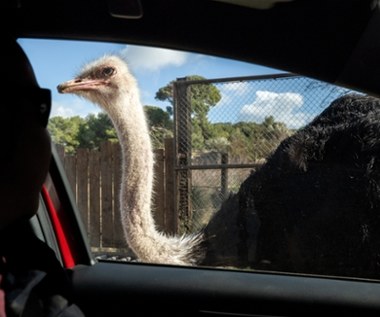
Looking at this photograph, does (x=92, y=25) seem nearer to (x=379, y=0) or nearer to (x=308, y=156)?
(x=379, y=0)

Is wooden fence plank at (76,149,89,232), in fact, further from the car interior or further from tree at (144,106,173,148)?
tree at (144,106,173,148)

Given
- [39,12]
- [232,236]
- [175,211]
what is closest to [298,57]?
[39,12]

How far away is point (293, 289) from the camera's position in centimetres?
244

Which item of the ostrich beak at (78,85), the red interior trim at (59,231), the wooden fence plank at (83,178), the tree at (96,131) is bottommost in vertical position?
the red interior trim at (59,231)

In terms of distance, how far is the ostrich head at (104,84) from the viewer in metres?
3.73

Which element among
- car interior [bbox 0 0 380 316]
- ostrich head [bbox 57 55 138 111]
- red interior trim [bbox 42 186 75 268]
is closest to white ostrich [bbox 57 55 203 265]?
ostrich head [bbox 57 55 138 111]

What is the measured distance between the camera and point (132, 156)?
375 cm

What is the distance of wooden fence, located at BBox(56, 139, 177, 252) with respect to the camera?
10.6 feet

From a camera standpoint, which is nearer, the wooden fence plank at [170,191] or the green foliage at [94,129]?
the green foliage at [94,129]

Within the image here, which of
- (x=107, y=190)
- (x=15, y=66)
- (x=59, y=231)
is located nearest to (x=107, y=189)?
(x=107, y=190)

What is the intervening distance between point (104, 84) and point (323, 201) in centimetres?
164

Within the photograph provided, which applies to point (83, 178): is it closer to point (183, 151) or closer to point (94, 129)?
point (94, 129)

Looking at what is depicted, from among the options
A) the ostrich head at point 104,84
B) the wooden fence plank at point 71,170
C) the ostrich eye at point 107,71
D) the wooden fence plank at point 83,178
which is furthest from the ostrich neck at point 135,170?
the wooden fence plank at point 71,170

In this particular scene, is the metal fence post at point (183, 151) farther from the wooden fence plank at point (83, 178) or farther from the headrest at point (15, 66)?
the headrest at point (15, 66)
